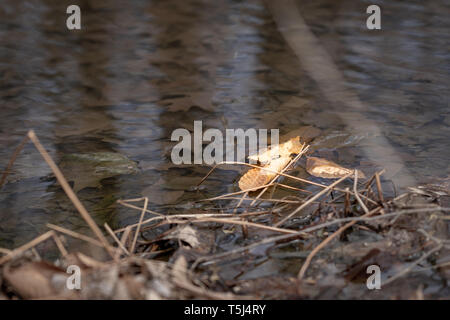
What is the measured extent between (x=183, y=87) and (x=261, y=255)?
159cm

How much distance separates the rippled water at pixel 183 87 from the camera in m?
1.83

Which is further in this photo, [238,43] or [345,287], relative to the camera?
[238,43]

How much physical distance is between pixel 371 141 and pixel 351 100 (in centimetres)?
48

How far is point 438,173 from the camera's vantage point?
1.79m

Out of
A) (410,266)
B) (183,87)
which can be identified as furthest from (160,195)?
(183,87)

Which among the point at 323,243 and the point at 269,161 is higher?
the point at 269,161

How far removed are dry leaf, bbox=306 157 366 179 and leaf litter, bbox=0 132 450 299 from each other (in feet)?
0.67

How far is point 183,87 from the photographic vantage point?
2734mm

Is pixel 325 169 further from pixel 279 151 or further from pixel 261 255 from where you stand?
pixel 261 255

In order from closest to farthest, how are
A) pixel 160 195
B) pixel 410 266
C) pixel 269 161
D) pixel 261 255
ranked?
pixel 410 266 → pixel 261 255 → pixel 160 195 → pixel 269 161

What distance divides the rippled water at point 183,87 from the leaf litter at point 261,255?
27cm

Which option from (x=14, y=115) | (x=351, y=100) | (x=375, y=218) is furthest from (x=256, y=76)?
(x=375, y=218)
